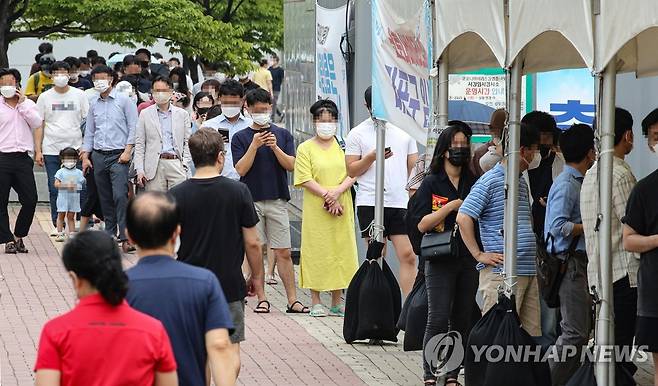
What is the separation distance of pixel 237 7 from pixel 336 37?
18.1 metres

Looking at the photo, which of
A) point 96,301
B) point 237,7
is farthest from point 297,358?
point 237,7

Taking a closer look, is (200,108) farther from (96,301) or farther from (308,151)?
(96,301)

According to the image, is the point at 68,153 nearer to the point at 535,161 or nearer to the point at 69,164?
the point at 69,164

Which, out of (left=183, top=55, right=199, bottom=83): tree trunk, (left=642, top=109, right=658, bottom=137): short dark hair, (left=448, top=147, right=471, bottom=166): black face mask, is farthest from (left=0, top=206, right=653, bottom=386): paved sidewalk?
(left=183, top=55, right=199, bottom=83): tree trunk

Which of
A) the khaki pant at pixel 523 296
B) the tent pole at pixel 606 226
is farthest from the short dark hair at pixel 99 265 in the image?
the khaki pant at pixel 523 296

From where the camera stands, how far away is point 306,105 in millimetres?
17844

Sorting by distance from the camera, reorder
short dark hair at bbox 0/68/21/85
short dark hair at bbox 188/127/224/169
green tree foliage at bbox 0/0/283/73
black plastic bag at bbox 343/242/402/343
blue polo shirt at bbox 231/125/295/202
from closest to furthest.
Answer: short dark hair at bbox 188/127/224/169 < black plastic bag at bbox 343/242/402/343 < blue polo shirt at bbox 231/125/295/202 < short dark hair at bbox 0/68/21/85 < green tree foliage at bbox 0/0/283/73

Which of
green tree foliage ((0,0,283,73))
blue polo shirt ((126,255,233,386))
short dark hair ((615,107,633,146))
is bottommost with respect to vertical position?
blue polo shirt ((126,255,233,386))

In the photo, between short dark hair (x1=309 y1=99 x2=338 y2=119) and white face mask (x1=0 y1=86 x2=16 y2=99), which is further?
white face mask (x1=0 y1=86 x2=16 y2=99)

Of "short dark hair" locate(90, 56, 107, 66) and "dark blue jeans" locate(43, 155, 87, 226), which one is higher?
"short dark hair" locate(90, 56, 107, 66)

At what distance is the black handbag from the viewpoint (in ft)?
30.7

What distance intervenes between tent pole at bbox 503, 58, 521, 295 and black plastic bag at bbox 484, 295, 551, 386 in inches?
7.9

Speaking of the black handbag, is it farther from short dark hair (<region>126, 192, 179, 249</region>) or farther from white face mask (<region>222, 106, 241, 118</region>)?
white face mask (<region>222, 106, 241, 118</region>)

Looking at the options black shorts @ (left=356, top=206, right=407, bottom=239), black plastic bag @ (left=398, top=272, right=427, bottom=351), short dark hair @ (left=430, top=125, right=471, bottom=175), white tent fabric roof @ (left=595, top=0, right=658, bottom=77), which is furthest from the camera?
black shorts @ (left=356, top=206, right=407, bottom=239)
